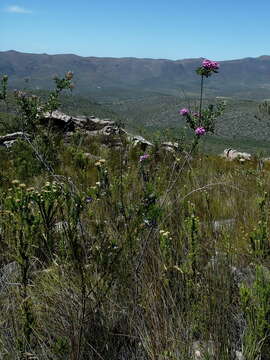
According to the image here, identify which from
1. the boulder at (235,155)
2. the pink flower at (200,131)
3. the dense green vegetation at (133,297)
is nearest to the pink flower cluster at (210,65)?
the pink flower at (200,131)

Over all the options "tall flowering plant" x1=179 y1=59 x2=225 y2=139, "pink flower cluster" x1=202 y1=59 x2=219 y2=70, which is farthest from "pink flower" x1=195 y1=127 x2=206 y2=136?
"pink flower cluster" x1=202 y1=59 x2=219 y2=70

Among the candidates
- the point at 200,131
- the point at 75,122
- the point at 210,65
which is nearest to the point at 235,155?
the point at 75,122

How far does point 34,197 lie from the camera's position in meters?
2.13

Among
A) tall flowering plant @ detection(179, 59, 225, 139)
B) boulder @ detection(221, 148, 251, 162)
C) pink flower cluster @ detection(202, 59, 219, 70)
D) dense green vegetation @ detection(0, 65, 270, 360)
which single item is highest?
pink flower cluster @ detection(202, 59, 219, 70)

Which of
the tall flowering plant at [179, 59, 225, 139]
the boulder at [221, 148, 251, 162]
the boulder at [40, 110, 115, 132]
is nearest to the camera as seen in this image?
the tall flowering plant at [179, 59, 225, 139]

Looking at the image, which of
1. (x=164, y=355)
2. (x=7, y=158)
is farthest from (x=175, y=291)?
(x=7, y=158)

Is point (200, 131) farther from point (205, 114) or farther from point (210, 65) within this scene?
point (210, 65)

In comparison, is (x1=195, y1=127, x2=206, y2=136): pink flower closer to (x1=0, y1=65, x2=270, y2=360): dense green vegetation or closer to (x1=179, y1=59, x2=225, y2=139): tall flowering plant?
(x1=179, y1=59, x2=225, y2=139): tall flowering plant

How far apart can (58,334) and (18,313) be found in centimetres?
24

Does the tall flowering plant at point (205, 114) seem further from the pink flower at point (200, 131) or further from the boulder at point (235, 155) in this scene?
the boulder at point (235, 155)

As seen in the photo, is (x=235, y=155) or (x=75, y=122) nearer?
(x=235, y=155)

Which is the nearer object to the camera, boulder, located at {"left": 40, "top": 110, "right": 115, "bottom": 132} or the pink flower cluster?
the pink flower cluster

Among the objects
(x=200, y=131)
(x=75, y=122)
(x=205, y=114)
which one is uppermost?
(x=205, y=114)

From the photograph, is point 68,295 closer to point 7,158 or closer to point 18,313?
point 18,313
